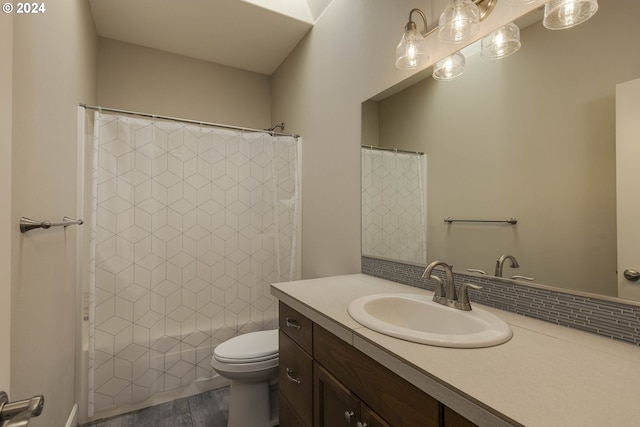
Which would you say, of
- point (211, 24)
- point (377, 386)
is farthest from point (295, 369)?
point (211, 24)

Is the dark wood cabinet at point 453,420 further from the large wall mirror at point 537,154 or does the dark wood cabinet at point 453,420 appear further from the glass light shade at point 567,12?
the glass light shade at point 567,12

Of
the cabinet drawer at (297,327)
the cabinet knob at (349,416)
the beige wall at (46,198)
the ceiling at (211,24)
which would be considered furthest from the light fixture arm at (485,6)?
the beige wall at (46,198)

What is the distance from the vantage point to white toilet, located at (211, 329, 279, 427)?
1575 millimetres

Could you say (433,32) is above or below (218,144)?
above

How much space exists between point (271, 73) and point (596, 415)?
313cm

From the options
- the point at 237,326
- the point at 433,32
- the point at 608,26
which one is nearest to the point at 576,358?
the point at 608,26

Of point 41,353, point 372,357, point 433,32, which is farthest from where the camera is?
point 433,32

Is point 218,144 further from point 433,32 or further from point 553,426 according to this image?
point 553,426

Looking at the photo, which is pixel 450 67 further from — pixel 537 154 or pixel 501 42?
pixel 537 154

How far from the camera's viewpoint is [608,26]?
84 cm

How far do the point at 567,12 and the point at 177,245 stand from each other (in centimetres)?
213

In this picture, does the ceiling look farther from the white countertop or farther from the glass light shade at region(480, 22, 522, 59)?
the white countertop

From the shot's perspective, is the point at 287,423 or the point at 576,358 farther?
the point at 287,423

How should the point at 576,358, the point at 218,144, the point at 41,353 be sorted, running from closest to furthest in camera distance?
the point at 576,358 → the point at 41,353 → the point at 218,144
